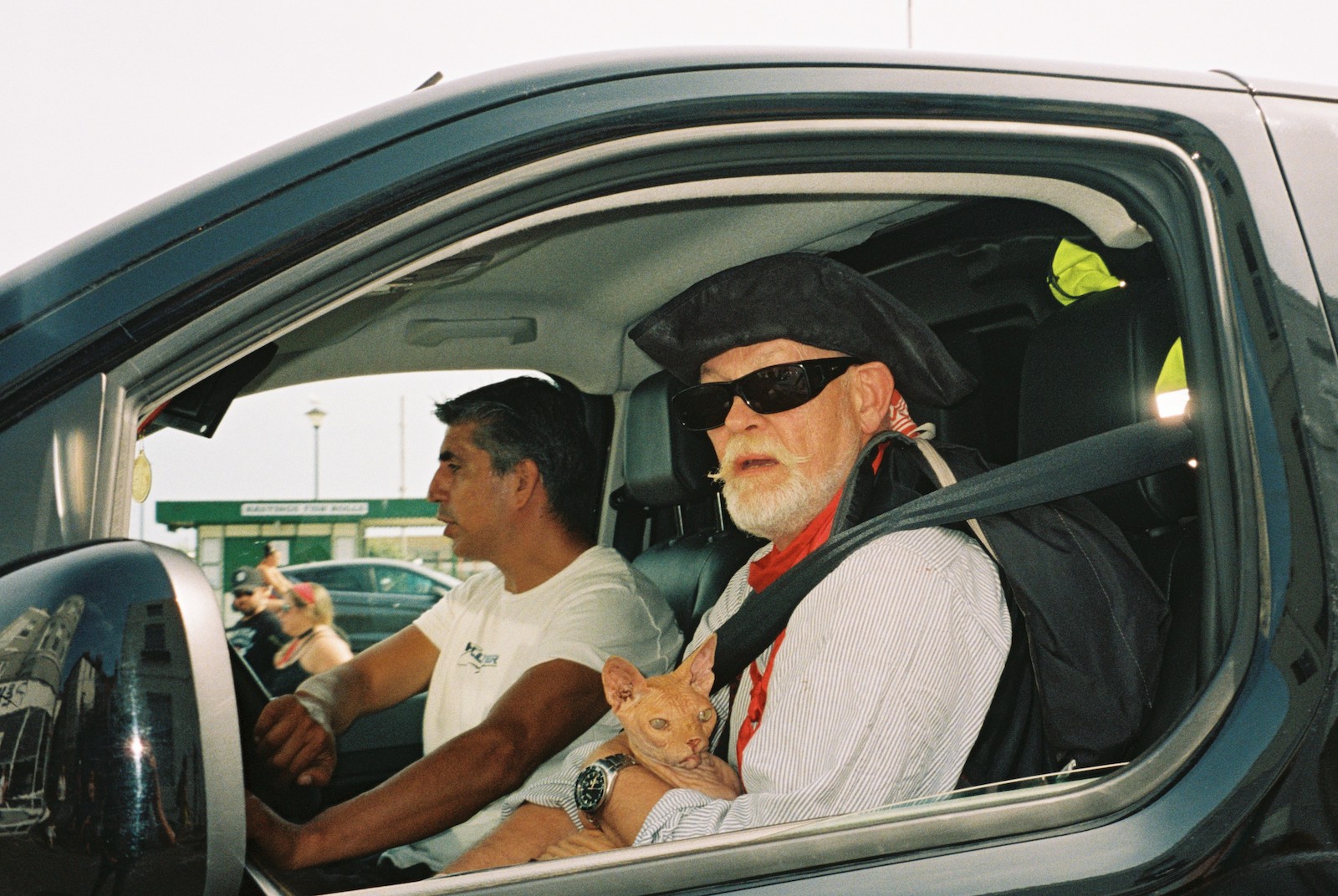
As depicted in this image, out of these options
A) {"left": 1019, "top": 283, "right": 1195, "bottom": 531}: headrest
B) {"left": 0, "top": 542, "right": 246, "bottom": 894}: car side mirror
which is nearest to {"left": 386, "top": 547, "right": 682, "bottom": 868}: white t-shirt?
{"left": 1019, "top": 283, "right": 1195, "bottom": 531}: headrest

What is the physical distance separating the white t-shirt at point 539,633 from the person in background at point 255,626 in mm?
374

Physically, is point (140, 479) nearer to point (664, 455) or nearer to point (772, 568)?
point (772, 568)

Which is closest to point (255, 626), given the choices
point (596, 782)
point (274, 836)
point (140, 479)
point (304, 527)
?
point (304, 527)

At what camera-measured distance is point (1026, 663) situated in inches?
64.0

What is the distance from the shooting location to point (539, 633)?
8.17 feet

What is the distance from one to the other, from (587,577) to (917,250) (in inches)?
38.7

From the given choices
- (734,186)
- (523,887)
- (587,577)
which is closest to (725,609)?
(587,577)

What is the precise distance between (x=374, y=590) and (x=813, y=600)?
1.13 meters

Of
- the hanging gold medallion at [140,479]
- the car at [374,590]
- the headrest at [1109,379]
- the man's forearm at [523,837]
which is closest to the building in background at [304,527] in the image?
the car at [374,590]

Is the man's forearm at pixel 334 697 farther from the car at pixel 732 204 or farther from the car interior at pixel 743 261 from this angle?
the car at pixel 732 204

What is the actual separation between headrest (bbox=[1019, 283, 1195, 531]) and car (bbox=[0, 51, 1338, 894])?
0.07 meters

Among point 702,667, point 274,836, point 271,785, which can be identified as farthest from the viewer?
point 271,785

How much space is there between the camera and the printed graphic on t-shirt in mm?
2498

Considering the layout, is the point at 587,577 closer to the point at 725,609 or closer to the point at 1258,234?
the point at 725,609
